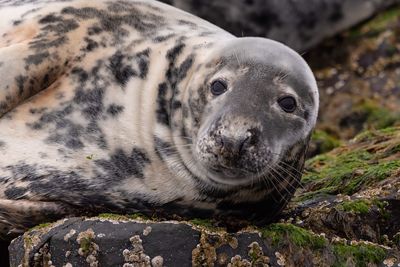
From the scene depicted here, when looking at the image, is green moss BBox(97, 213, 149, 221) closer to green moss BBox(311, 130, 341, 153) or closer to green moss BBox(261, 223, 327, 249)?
green moss BBox(261, 223, 327, 249)

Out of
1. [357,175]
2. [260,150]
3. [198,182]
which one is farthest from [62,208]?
[357,175]

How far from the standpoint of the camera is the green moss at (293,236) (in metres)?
5.33

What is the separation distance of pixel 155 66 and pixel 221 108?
708mm

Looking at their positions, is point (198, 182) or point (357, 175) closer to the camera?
point (198, 182)

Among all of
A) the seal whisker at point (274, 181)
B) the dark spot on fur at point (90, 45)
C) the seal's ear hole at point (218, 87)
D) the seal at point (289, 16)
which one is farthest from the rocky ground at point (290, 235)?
the seal at point (289, 16)

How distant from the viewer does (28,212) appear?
17.9ft

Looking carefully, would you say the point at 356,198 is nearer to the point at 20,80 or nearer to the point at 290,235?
the point at 290,235

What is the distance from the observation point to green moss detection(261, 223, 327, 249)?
533cm

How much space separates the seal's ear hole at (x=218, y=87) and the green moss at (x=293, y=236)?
2.30ft

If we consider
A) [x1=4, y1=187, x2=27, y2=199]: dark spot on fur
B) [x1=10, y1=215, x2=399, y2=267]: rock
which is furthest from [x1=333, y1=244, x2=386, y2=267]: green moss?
[x1=4, y1=187, x2=27, y2=199]: dark spot on fur

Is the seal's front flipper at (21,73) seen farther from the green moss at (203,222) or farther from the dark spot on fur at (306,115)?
the dark spot on fur at (306,115)

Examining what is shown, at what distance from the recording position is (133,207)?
219 inches

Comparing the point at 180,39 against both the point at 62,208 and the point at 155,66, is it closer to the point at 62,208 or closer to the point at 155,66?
the point at 155,66

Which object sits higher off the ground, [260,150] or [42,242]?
[260,150]
